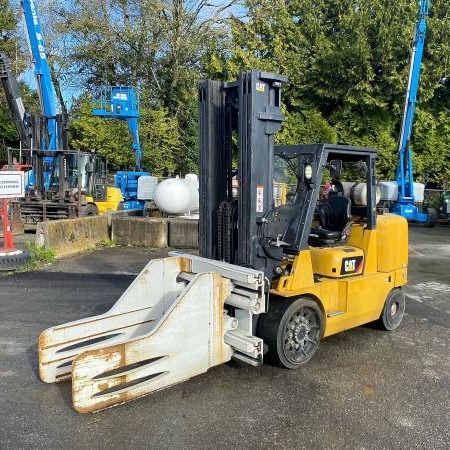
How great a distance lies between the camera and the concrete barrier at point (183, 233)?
1240 centimetres

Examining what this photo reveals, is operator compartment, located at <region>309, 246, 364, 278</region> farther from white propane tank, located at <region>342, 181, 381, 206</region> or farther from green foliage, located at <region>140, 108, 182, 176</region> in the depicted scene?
green foliage, located at <region>140, 108, 182, 176</region>

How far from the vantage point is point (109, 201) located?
17578 mm

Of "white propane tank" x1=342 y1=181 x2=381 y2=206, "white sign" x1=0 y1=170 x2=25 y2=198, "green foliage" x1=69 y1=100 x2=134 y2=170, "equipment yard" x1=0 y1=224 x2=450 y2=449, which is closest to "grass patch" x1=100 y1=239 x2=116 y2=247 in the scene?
"white sign" x1=0 y1=170 x2=25 y2=198

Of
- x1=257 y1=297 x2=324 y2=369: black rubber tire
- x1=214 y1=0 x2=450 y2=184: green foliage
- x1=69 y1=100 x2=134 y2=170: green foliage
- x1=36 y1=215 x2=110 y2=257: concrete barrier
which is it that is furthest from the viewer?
x1=69 y1=100 x2=134 y2=170: green foliage

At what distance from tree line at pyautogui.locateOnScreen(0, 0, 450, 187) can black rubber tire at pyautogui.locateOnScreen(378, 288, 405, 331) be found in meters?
17.0

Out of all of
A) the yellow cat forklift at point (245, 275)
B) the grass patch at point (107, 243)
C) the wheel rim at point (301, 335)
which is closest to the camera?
the yellow cat forklift at point (245, 275)

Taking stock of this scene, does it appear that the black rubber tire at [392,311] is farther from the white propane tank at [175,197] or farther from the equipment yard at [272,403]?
the white propane tank at [175,197]

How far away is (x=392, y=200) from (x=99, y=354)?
1691 centimetres

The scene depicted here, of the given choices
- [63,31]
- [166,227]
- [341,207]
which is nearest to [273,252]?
[341,207]

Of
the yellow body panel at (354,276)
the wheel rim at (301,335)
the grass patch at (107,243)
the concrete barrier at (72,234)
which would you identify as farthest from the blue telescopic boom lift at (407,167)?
the wheel rim at (301,335)

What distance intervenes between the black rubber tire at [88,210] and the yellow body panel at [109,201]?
1.50ft

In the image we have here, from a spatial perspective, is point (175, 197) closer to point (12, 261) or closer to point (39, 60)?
point (12, 261)

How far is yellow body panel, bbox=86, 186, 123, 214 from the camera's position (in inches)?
649

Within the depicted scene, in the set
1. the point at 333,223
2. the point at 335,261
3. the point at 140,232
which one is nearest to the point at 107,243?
the point at 140,232
